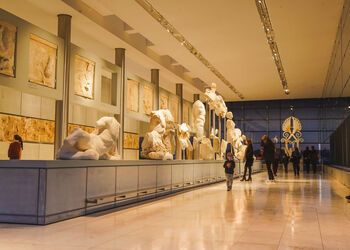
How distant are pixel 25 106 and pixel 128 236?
9.87 m

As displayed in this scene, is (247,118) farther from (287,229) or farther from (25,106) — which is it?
(287,229)

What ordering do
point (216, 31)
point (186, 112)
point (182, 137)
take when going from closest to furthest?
1. point (182, 137)
2. point (216, 31)
3. point (186, 112)

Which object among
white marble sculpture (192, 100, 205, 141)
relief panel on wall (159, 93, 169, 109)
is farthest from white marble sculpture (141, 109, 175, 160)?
relief panel on wall (159, 93, 169, 109)

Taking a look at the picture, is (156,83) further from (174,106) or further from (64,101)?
(64,101)

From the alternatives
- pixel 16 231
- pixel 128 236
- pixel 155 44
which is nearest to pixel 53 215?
pixel 16 231

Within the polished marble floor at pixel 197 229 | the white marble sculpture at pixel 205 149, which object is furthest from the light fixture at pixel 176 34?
the polished marble floor at pixel 197 229

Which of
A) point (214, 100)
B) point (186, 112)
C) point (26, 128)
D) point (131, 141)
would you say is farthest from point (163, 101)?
point (26, 128)

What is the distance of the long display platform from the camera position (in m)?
5.79

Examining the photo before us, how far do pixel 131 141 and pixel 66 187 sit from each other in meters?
15.2

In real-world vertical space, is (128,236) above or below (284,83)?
below

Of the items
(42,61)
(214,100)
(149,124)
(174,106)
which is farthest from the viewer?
(174,106)

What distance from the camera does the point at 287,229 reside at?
17.7 ft

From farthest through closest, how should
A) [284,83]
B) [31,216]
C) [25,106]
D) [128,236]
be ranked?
[284,83] < [25,106] < [31,216] < [128,236]

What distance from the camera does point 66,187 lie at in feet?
20.6
